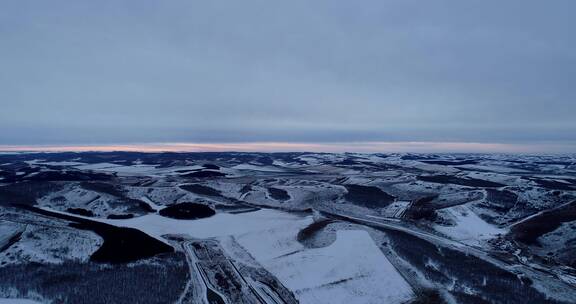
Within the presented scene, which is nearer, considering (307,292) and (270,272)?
(307,292)

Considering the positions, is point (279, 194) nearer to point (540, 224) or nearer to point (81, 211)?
point (81, 211)

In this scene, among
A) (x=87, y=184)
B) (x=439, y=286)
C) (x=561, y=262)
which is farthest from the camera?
(x=87, y=184)

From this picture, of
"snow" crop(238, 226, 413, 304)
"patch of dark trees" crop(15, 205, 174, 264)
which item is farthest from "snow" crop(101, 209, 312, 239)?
"snow" crop(238, 226, 413, 304)

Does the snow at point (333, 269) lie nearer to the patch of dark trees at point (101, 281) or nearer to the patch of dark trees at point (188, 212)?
the patch of dark trees at point (101, 281)

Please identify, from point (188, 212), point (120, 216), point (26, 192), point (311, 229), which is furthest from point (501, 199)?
point (26, 192)

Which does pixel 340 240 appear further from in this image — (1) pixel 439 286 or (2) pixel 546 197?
(2) pixel 546 197

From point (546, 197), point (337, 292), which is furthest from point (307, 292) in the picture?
point (546, 197)
